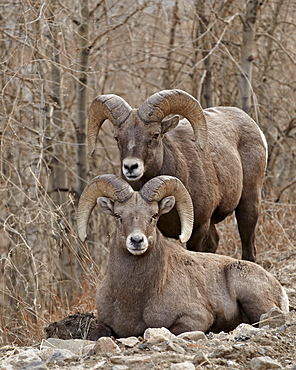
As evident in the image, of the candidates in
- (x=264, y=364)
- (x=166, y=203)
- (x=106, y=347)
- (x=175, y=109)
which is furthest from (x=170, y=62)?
(x=264, y=364)

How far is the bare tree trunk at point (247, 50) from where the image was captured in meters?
12.3

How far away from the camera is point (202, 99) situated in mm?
14164

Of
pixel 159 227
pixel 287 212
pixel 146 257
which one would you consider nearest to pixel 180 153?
pixel 159 227

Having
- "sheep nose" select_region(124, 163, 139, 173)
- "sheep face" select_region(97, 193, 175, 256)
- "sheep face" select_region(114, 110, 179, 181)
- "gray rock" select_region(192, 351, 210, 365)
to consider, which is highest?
"sheep face" select_region(114, 110, 179, 181)

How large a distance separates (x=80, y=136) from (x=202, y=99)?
101 inches

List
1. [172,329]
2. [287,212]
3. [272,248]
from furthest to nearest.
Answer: [287,212] → [272,248] → [172,329]

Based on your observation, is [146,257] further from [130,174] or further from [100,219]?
[100,219]

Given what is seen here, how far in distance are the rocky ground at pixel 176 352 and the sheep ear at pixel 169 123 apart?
7.64 feet

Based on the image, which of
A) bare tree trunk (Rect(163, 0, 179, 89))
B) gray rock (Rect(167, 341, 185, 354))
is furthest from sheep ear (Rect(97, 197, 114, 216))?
bare tree trunk (Rect(163, 0, 179, 89))

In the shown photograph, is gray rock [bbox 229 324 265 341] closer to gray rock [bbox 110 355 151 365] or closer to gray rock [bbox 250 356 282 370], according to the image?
gray rock [bbox 250 356 282 370]

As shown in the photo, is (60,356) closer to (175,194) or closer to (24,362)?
(24,362)

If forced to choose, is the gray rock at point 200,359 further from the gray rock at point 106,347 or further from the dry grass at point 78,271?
the dry grass at point 78,271

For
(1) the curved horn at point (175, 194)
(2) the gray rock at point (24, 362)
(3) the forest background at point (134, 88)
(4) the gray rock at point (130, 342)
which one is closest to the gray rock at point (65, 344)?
(4) the gray rock at point (130, 342)

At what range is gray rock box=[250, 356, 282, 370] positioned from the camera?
5297 mm
